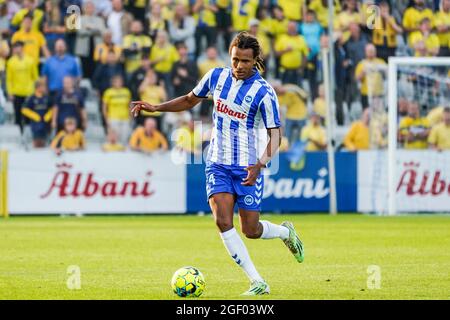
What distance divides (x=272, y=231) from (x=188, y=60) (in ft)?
46.1

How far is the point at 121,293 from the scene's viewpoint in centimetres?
1045

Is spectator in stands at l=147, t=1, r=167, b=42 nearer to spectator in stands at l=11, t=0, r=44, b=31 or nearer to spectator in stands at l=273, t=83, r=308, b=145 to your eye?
spectator in stands at l=11, t=0, r=44, b=31

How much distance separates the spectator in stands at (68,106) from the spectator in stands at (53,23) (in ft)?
3.98

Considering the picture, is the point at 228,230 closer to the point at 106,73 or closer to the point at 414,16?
the point at 106,73

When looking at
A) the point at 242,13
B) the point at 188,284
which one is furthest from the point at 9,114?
the point at 188,284

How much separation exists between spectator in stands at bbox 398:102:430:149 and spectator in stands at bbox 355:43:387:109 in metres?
1.24

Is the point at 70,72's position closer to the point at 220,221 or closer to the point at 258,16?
the point at 258,16

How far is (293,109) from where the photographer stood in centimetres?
2473

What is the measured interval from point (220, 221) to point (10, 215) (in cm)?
1341

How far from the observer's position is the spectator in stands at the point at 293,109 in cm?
2459

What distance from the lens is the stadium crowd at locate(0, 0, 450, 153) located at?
24.1 metres

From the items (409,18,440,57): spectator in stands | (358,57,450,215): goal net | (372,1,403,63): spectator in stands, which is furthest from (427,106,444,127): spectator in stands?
(409,18,440,57): spectator in stands

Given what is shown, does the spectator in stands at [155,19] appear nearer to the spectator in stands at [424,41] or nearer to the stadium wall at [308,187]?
the stadium wall at [308,187]

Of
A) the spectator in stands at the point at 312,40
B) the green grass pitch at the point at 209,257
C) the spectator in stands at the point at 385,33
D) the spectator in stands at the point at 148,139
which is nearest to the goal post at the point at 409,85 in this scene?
the spectator in stands at the point at 385,33
